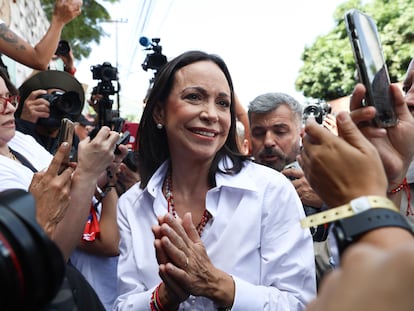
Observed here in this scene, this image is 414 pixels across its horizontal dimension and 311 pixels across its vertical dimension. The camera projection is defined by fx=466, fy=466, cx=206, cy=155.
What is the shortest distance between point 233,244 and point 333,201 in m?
0.67

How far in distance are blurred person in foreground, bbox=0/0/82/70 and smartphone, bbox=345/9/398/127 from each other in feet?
6.64

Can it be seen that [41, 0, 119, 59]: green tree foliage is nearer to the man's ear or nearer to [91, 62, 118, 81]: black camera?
[91, 62, 118, 81]: black camera

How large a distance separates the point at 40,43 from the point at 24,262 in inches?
92.2

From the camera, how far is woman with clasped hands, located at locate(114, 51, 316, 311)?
61.4 inches

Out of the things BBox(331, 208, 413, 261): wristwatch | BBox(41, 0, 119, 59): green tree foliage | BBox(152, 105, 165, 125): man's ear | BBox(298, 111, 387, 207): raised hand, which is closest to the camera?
BBox(331, 208, 413, 261): wristwatch

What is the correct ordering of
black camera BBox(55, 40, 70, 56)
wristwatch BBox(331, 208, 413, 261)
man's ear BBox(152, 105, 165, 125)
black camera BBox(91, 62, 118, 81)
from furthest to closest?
black camera BBox(55, 40, 70, 56), black camera BBox(91, 62, 118, 81), man's ear BBox(152, 105, 165, 125), wristwatch BBox(331, 208, 413, 261)

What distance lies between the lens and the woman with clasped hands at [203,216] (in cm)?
156

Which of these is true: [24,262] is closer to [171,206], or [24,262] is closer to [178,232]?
[178,232]

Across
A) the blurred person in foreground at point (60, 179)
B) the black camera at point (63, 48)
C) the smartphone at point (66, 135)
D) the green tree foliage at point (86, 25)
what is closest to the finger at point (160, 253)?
the blurred person in foreground at point (60, 179)

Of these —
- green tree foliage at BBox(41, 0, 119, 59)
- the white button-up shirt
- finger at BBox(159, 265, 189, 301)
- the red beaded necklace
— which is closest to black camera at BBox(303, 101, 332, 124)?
the white button-up shirt

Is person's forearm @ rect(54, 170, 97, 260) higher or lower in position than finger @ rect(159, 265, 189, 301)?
higher

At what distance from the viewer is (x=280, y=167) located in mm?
2908

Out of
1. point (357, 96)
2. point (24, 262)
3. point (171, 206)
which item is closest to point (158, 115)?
point (171, 206)

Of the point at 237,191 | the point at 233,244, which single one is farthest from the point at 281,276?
the point at 237,191
